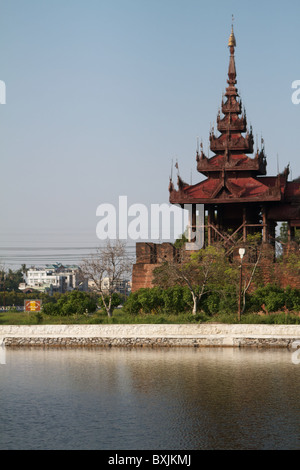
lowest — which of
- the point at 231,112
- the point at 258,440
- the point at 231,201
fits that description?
the point at 258,440

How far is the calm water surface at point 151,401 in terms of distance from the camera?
17.5 metres

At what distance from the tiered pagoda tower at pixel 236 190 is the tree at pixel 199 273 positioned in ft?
15.4

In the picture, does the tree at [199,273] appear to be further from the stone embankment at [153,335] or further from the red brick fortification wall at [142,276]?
the stone embankment at [153,335]

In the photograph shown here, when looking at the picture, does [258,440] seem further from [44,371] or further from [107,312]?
[107,312]

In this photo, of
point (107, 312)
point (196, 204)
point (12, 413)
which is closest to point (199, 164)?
point (196, 204)

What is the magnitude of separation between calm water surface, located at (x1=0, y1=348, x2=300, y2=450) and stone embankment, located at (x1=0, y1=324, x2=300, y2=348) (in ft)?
8.99

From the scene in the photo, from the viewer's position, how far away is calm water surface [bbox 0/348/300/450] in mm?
17469

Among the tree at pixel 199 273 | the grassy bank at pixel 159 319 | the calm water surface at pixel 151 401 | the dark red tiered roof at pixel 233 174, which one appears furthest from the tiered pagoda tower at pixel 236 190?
the calm water surface at pixel 151 401

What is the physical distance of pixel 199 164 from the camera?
5206 centimetres

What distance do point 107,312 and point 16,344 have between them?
787 centimetres

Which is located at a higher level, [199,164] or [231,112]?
[231,112]

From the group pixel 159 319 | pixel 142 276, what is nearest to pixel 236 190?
→ pixel 142 276

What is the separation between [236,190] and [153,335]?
52.9 ft

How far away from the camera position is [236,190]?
49.1m
